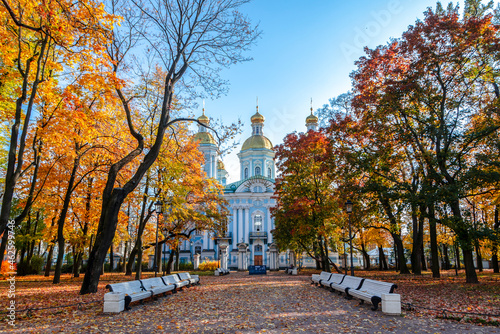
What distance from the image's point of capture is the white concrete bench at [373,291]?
808 centimetres

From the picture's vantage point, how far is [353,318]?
7.54 metres

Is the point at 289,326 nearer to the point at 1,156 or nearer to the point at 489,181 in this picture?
the point at 489,181

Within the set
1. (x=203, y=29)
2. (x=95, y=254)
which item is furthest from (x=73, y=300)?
(x=203, y=29)

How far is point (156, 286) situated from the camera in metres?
11.4

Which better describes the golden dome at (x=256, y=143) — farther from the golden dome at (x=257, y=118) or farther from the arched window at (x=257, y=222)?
the arched window at (x=257, y=222)

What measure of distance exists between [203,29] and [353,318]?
1121cm

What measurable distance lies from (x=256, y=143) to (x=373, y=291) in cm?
4480

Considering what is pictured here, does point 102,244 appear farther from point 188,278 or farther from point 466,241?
point 466,241

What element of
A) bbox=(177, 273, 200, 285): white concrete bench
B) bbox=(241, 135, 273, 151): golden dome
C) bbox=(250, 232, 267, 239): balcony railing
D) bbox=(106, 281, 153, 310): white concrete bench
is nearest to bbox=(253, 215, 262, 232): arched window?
bbox=(250, 232, 267, 239): balcony railing

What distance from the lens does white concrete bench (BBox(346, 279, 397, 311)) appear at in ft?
26.5

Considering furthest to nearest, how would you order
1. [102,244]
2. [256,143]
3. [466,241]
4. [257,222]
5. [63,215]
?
[256,143] < [257,222] < [63,215] < [466,241] < [102,244]

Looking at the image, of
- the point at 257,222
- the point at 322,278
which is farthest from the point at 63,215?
the point at 257,222

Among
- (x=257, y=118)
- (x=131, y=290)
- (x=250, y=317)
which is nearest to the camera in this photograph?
(x=250, y=317)

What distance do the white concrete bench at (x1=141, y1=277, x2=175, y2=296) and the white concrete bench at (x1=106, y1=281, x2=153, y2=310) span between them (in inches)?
12.0
